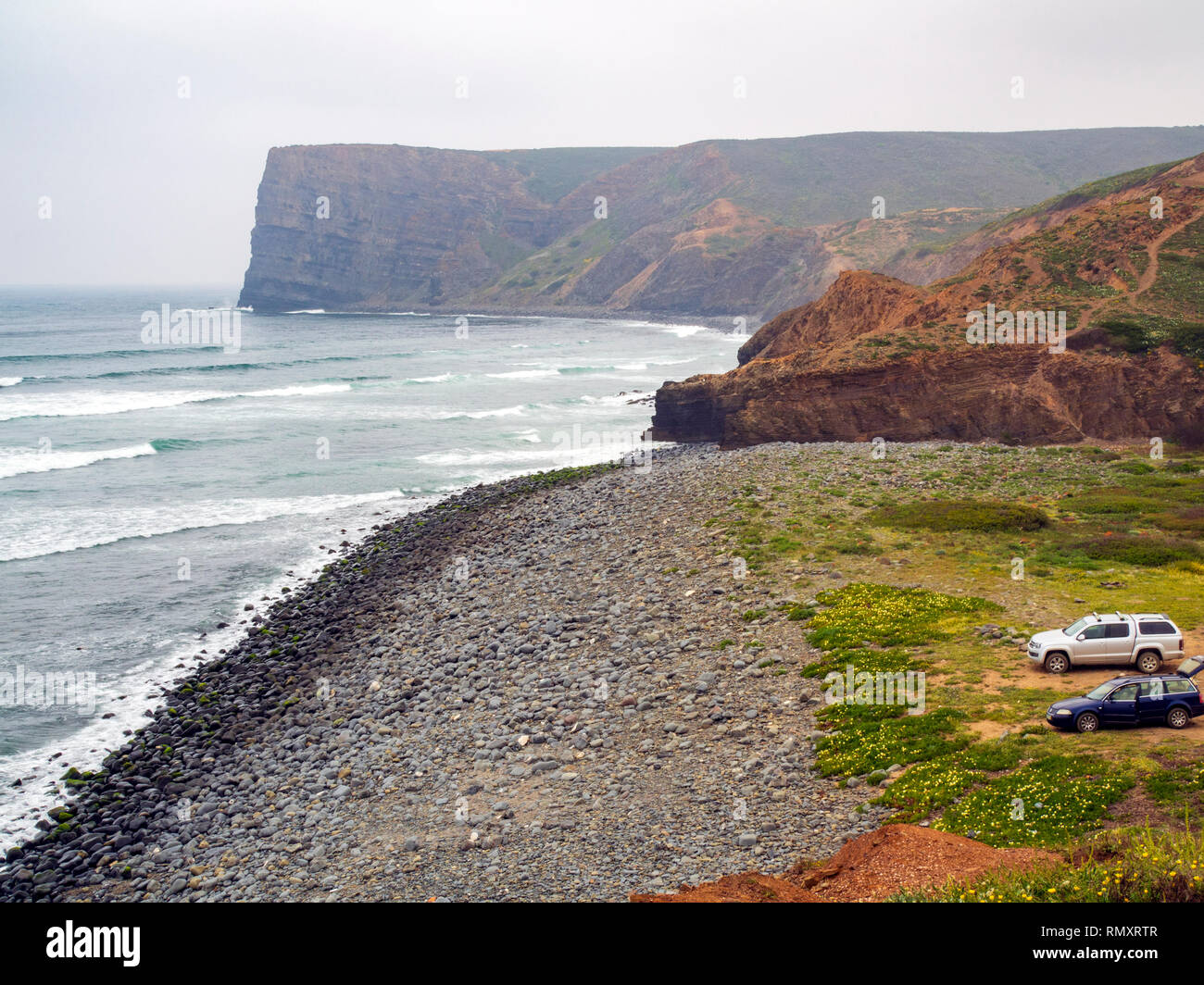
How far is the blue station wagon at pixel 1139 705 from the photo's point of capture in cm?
1586

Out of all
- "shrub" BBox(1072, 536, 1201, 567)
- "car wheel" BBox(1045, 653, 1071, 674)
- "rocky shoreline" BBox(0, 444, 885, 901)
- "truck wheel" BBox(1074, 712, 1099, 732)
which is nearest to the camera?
"truck wheel" BBox(1074, 712, 1099, 732)

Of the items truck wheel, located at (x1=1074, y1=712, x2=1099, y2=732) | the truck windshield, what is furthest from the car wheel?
truck wheel, located at (x1=1074, y1=712, x2=1099, y2=732)

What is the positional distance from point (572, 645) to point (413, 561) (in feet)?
47.1

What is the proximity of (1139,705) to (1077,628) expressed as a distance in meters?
3.21

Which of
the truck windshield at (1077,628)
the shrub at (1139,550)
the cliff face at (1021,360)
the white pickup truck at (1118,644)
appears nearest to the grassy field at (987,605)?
the shrub at (1139,550)

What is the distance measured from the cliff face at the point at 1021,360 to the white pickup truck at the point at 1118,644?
27.8 meters

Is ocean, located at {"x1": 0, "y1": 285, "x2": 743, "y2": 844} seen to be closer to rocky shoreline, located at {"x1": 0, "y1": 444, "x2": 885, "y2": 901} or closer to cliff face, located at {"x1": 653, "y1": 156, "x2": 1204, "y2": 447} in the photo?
rocky shoreline, located at {"x1": 0, "y1": 444, "x2": 885, "y2": 901}

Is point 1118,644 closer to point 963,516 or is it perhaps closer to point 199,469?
point 963,516

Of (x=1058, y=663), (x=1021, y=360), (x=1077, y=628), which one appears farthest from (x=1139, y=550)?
(x=1021, y=360)

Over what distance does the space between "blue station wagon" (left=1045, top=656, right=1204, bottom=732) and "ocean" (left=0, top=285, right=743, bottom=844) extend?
23.4 meters

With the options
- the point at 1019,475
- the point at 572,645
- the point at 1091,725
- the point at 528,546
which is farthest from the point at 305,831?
the point at 1019,475

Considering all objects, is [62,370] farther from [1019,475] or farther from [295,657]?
[1019,475]

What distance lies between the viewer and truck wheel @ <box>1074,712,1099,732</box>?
16016mm
